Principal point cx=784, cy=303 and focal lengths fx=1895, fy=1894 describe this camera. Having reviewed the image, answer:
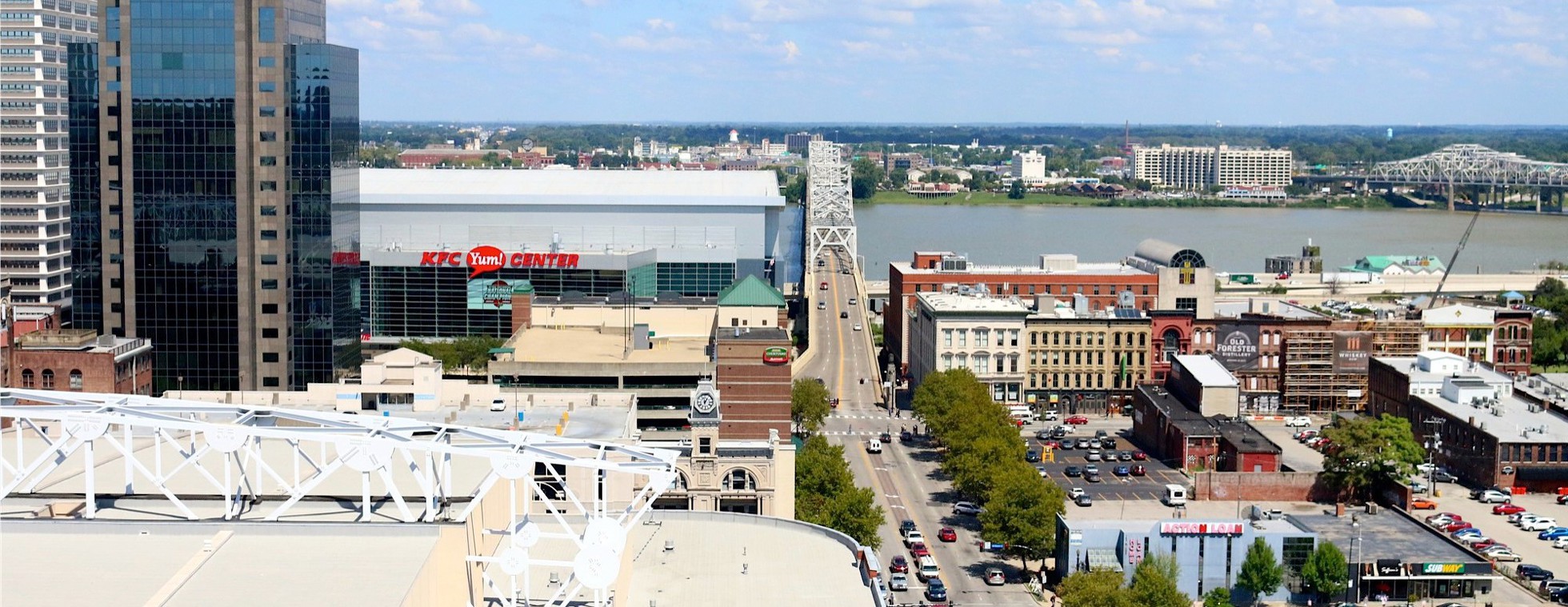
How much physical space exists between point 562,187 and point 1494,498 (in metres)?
62.9

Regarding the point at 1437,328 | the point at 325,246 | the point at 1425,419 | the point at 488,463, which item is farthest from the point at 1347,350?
the point at 488,463

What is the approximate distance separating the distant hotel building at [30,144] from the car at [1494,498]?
65328 millimetres

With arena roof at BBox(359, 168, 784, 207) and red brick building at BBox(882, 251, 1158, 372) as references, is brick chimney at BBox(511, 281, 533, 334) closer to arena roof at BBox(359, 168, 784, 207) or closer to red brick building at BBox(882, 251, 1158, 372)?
red brick building at BBox(882, 251, 1158, 372)

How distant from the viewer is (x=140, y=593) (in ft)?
94.3

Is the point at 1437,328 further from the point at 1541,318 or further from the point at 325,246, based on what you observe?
the point at 325,246

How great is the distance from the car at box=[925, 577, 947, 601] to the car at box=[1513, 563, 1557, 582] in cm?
1694

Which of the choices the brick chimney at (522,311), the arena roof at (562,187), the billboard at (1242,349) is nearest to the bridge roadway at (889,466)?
the arena roof at (562,187)

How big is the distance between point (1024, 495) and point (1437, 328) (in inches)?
1579

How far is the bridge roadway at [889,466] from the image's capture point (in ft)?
174

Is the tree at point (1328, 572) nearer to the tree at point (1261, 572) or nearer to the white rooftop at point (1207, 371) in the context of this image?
the tree at point (1261, 572)

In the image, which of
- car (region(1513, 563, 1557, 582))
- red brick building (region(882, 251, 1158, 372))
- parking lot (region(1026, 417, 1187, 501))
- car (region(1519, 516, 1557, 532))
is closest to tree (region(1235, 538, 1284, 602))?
car (region(1513, 563, 1557, 582))

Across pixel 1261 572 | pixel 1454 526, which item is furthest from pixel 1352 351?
pixel 1261 572

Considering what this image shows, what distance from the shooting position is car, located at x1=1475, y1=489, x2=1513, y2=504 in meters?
64.6

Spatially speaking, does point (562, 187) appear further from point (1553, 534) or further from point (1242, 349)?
point (1553, 534)
